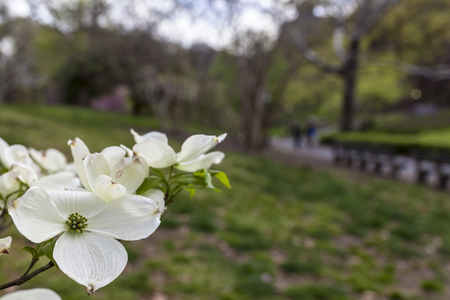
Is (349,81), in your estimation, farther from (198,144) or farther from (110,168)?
(110,168)

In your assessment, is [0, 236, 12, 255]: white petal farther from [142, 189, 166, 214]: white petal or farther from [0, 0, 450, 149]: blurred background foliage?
[0, 0, 450, 149]: blurred background foliage

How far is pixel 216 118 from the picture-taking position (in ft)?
49.7

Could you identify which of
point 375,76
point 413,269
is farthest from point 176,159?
point 375,76

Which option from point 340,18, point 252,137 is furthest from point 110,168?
point 340,18

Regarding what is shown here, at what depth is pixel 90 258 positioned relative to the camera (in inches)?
15.5

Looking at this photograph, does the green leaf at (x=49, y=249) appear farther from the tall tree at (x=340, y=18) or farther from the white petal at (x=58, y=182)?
the tall tree at (x=340, y=18)

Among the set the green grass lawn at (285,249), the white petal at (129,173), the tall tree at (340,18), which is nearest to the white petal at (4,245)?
the white petal at (129,173)

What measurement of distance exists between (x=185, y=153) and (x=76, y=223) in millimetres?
201

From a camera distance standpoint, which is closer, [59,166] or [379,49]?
[59,166]

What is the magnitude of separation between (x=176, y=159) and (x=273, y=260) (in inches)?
127

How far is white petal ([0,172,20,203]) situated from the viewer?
21.0 inches

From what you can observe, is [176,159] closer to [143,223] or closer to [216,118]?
[143,223]

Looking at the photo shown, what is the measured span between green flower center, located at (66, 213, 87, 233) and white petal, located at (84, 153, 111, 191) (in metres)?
0.04

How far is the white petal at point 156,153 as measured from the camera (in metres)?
0.52
